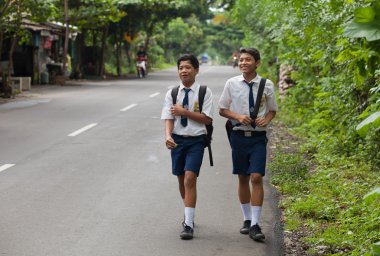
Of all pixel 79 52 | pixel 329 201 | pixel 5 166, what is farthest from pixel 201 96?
pixel 79 52

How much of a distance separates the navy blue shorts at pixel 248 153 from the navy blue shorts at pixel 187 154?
12.4 inches

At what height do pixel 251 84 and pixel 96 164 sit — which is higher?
pixel 251 84

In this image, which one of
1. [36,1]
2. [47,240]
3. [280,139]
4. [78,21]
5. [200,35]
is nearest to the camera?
[47,240]

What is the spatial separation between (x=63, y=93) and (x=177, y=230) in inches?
761

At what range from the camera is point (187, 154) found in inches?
245

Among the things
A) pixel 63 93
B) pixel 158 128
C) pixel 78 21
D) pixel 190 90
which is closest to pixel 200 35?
pixel 78 21

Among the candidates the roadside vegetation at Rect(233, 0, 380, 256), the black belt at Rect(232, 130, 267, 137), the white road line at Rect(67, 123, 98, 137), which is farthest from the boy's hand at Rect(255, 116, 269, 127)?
the white road line at Rect(67, 123, 98, 137)

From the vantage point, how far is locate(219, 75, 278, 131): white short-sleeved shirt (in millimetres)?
6109

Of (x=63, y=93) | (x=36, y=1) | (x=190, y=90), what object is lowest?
(x=63, y=93)

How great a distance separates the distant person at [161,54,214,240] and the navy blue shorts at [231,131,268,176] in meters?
0.31

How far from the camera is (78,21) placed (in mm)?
29891

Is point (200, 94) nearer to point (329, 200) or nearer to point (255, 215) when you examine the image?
point (255, 215)

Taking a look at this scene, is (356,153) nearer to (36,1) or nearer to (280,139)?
(280,139)

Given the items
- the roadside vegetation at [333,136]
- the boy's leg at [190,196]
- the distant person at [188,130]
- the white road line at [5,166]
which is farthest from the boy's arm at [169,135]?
the white road line at [5,166]
